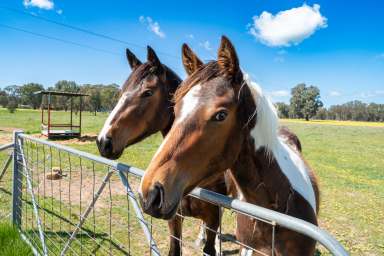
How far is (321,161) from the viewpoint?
1321 cm

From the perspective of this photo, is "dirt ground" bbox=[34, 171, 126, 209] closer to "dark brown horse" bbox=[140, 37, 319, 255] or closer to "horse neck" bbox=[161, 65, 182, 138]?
"horse neck" bbox=[161, 65, 182, 138]

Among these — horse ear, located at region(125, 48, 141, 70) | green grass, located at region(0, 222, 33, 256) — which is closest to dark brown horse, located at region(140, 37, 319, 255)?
horse ear, located at region(125, 48, 141, 70)

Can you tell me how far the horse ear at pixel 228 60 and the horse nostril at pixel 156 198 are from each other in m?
0.79

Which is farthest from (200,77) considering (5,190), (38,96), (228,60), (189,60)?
(38,96)

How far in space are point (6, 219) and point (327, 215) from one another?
611 cm

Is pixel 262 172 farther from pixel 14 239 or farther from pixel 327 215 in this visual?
pixel 327 215

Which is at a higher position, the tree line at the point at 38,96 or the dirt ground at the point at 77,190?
the tree line at the point at 38,96

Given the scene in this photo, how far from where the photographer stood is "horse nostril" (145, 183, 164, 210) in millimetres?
1305

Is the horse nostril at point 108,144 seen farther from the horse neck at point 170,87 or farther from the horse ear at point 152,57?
the horse ear at point 152,57

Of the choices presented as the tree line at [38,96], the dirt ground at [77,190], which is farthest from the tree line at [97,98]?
the dirt ground at [77,190]

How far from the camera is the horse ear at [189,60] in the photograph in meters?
2.00

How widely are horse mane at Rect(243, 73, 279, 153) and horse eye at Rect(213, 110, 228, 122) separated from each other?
291 millimetres

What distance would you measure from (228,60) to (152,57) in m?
1.65

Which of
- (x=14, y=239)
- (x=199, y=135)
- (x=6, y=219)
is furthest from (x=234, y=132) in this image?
(x=6, y=219)
